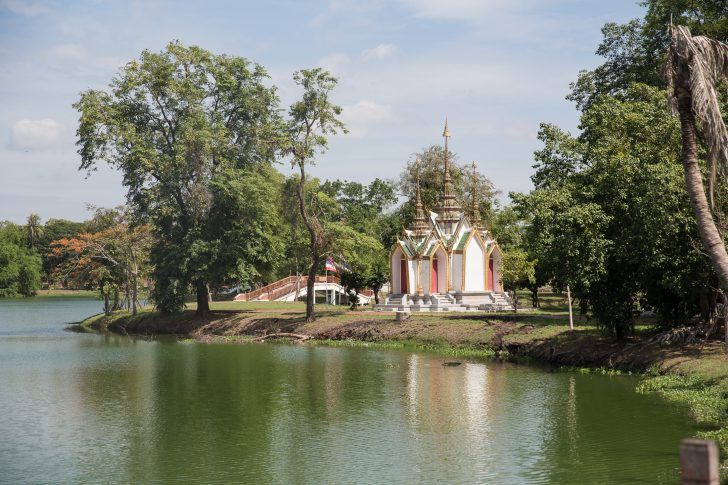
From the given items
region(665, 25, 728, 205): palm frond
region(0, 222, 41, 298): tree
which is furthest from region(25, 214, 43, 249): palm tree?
region(665, 25, 728, 205): palm frond

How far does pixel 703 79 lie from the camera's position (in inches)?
771

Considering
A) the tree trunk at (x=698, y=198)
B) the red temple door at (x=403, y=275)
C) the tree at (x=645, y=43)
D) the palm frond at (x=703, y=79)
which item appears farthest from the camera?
the red temple door at (x=403, y=275)

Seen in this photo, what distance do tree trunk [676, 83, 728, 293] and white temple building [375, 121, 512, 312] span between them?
33351 millimetres

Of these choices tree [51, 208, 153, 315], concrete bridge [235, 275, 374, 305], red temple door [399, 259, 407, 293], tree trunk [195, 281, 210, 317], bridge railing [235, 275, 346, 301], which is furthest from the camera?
bridge railing [235, 275, 346, 301]

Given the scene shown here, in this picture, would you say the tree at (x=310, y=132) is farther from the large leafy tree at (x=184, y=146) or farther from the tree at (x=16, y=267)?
the tree at (x=16, y=267)

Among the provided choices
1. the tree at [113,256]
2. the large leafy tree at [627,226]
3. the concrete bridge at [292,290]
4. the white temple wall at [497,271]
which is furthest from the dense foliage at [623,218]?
the concrete bridge at [292,290]

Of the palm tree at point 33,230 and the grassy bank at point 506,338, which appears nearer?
the grassy bank at point 506,338

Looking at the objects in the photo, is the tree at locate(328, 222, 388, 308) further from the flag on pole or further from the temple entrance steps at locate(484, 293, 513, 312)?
the temple entrance steps at locate(484, 293, 513, 312)

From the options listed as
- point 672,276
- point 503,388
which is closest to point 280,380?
point 503,388

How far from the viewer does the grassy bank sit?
1014 inches

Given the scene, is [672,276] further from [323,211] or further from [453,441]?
[323,211]

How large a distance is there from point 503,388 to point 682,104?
40.0ft

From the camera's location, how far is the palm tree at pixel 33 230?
5344 inches

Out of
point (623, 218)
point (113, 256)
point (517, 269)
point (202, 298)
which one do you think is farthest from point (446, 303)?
point (113, 256)
